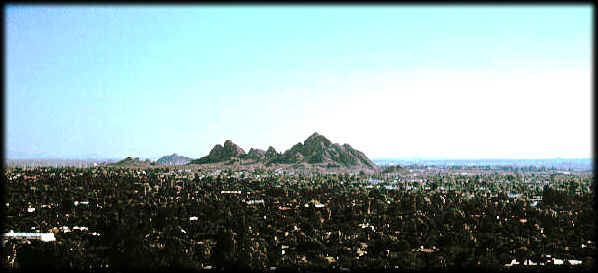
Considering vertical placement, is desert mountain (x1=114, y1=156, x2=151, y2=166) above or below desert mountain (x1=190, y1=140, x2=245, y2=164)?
below

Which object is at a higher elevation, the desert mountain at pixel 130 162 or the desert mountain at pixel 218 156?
the desert mountain at pixel 218 156

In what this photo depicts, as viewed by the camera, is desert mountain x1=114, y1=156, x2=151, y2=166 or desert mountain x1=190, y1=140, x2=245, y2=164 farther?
desert mountain x1=190, y1=140, x2=245, y2=164

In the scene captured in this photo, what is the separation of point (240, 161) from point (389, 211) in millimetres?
146428

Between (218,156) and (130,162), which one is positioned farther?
(218,156)

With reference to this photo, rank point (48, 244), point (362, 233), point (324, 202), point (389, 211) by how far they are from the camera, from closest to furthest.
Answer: point (48, 244) < point (362, 233) < point (389, 211) < point (324, 202)

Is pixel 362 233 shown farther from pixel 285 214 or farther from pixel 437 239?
pixel 285 214

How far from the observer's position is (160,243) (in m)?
33.0

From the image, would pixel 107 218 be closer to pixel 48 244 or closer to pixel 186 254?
pixel 48 244

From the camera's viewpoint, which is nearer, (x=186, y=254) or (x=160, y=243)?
(x=186, y=254)

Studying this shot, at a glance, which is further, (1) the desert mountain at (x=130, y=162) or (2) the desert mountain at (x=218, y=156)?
(2) the desert mountain at (x=218, y=156)

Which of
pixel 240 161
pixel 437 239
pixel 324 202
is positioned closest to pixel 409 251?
pixel 437 239

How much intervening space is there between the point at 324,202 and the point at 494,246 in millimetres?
33750

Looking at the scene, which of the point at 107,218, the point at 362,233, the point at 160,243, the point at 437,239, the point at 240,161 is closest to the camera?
the point at 160,243

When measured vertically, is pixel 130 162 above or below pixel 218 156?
below
